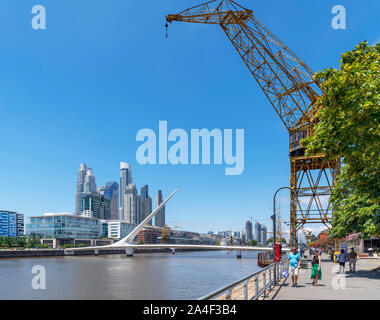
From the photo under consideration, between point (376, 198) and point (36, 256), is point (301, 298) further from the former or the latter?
point (36, 256)

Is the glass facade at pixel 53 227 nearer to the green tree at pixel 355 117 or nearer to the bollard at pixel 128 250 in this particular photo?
the bollard at pixel 128 250

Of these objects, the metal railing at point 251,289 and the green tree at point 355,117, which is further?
the green tree at point 355,117

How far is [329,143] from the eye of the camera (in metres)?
13.7

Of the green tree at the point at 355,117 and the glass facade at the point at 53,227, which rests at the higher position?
the green tree at the point at 355,117

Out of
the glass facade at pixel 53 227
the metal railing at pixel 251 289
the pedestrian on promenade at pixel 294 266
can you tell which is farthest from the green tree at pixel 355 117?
the glass facade at pixel 53 227

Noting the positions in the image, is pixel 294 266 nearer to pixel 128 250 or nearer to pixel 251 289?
pixel 251 289

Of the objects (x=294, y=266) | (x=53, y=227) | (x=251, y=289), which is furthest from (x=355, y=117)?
(x=53, y=227)

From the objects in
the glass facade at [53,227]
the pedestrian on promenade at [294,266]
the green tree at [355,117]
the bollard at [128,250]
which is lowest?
the bollard at [128,250]

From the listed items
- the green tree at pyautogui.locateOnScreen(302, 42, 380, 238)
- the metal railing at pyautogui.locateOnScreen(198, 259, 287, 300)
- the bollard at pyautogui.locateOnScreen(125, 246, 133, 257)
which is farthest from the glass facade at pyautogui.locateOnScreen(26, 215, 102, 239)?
the green tree at pyautogui.locateOnScreen(302, 42, 380, 238)

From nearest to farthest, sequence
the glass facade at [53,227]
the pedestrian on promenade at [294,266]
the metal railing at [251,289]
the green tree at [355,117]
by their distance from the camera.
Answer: the metal railing at [251,289]
the green tree at [355,117]
the pedestrian on promenade at [294,266]
the glass facade at [53,227]

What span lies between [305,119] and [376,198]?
4006 centimetres

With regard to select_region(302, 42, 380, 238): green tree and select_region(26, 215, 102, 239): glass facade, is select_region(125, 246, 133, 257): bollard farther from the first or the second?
select_region(302, 42, 380, 238): green tree

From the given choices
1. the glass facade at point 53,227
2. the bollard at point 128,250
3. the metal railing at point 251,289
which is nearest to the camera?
the metal railing at point 251,289
